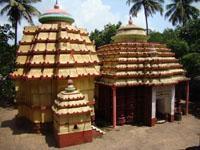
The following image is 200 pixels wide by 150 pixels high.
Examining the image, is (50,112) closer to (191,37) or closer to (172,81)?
(172,81)

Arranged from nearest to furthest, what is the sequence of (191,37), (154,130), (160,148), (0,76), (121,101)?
(160,148) → (154,130) → (121,101) → (0,76) → (191,37)

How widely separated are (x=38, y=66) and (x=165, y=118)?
33.9 ft

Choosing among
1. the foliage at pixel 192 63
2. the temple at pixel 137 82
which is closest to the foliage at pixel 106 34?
the foliage at pixel 192 63

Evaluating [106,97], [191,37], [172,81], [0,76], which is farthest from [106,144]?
[191,37]

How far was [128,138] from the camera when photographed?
1664cm

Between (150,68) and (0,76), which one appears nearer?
(150,68)

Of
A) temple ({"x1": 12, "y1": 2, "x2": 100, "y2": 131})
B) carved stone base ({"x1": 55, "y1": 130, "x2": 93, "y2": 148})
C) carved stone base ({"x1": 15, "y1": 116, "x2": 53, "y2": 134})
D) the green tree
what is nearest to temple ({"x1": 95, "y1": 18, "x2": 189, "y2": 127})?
temple ({"x1": 12, "y1": 2, "x2": 100, "y2": 131})

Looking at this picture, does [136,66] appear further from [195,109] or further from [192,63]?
[192,63]

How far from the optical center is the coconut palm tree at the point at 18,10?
30.3m

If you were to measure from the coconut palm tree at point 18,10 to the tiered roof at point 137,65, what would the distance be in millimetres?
14713

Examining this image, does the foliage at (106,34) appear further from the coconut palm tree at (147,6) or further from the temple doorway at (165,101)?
the temple doorway at (165,101)

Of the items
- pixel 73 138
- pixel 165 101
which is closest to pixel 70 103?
pixel 73 138

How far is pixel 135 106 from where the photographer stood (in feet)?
65.2

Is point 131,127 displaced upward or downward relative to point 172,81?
downward
